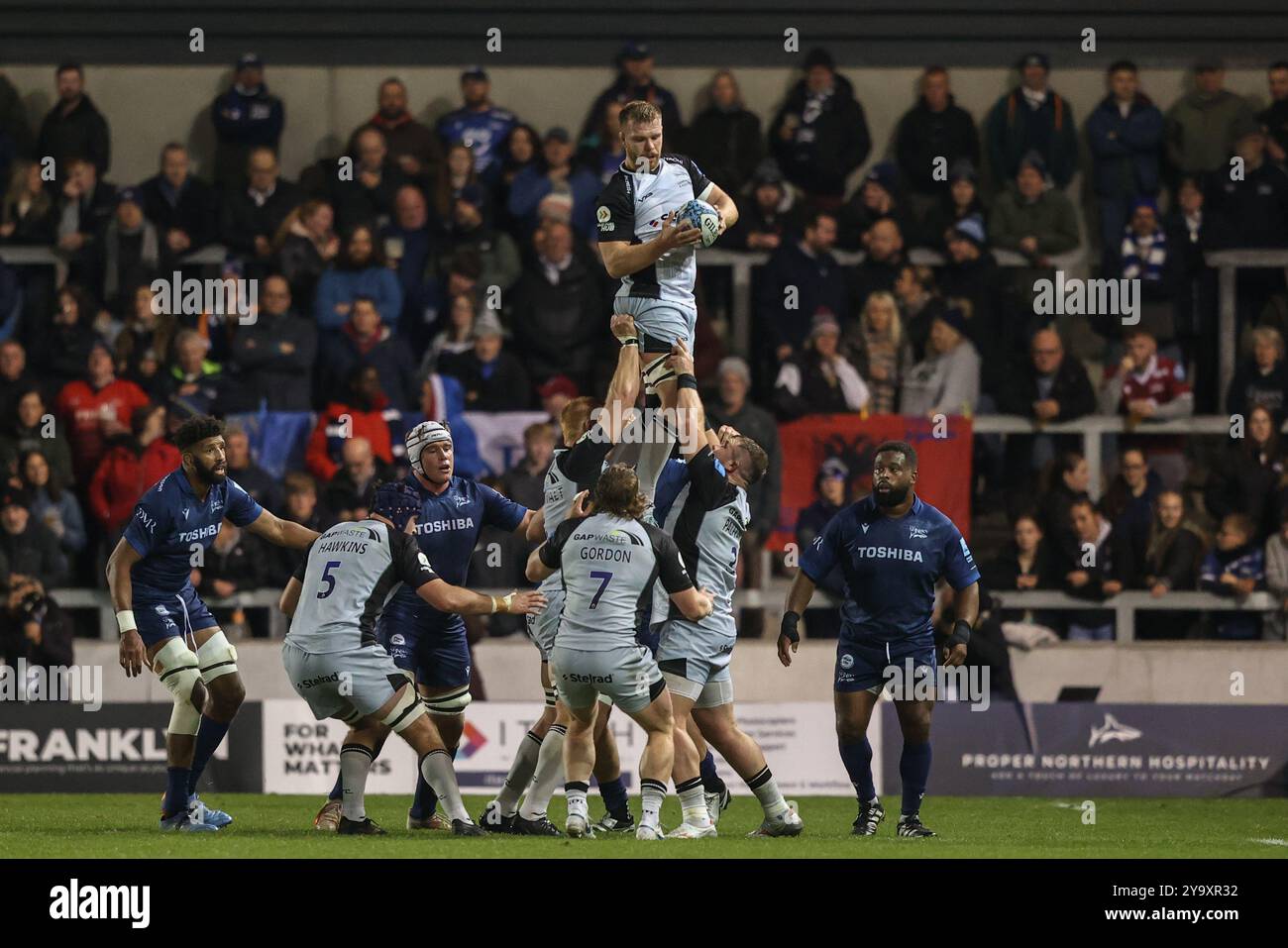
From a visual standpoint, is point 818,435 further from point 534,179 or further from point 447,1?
point 447,1

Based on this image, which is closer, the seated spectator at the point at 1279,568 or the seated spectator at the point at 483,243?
the seated spectator at the point at 1279,568

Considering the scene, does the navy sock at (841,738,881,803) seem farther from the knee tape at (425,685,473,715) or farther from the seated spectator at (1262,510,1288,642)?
the seated spectator at (1262,510,1288,642)

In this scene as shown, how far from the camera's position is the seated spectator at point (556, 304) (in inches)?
717

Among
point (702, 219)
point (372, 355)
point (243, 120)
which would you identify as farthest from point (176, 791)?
point (243, 120)

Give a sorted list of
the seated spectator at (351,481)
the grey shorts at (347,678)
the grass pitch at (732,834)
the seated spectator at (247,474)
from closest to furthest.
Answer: the grass pitch at (732,834)
the grey shorts at (347,678)
the seated spectator at (351,481)
the seated spectator at (247,474)

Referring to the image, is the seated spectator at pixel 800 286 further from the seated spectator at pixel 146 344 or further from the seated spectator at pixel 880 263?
the seated spectator at pixel 146 344

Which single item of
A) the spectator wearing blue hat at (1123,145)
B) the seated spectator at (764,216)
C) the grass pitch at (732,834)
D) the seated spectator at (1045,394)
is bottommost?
the grass pitch at (732,834)

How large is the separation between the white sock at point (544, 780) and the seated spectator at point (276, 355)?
22.8ft

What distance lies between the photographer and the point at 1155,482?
17.9 metres

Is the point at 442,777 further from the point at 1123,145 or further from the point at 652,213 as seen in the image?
the point at 1123,145

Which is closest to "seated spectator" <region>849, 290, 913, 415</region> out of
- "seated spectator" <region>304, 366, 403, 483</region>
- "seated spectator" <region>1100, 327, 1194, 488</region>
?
A: "seated spectator" <region>1100, 327, 1194, 488</region>

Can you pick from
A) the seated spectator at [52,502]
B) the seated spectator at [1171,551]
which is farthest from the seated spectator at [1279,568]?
the seated spectator at [52,502]

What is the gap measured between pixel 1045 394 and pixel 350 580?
28.3ft

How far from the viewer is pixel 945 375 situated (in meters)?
18.0
